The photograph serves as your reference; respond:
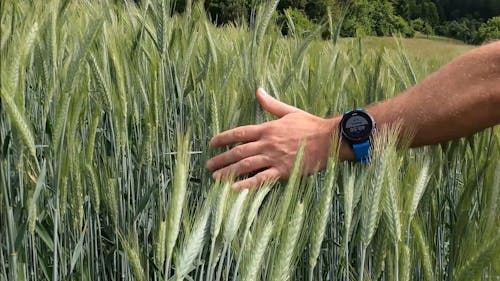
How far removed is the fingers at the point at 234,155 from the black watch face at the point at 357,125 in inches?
4.5

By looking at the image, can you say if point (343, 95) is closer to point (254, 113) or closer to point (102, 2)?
point (254, 113)

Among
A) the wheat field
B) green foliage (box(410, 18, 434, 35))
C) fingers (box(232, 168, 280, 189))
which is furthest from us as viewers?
green foliage (box(410, 18, 434, 35))

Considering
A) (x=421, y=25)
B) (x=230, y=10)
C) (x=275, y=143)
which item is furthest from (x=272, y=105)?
(x=421, y=25)

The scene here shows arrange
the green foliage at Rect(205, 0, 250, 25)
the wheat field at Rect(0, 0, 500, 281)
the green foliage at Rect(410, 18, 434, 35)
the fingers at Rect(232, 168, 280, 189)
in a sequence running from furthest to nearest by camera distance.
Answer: the green foliage at Rect(410, 18, 434, 35), the green foliage at Rect(205, 0, 250, 25), the fingers at Rect(232, 168, 280, 189), the wheat field at Rect(0, 0, 500, 281)

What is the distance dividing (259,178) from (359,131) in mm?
151

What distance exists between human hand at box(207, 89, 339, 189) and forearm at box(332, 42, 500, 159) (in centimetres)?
3

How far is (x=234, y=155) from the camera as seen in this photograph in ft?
2.40

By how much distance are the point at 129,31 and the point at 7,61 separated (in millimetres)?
392

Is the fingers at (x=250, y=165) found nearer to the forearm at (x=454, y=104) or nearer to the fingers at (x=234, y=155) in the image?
the fingers at (x=234, y=155)

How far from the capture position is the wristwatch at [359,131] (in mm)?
745

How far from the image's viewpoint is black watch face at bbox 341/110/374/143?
76 centimetres

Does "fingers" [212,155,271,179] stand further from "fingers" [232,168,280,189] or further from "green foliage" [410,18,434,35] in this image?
"green foliage" [410,18,434,35]

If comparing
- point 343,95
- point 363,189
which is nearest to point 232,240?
point 363,189

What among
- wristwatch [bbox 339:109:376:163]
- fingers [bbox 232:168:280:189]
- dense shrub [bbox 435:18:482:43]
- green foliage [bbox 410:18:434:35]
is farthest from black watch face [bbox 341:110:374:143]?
green foliage [bbox 410:18:434:35]
